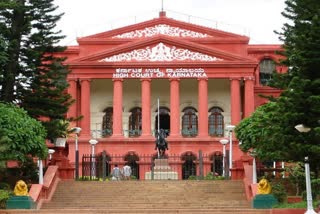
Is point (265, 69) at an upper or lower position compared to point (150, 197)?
upper

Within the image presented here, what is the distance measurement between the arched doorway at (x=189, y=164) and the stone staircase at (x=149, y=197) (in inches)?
616

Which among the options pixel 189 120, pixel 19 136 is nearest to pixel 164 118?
pixel 189 120

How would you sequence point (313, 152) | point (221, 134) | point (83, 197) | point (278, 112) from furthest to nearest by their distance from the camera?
1. point (221, 134)
2. point (83, 197)
3. point (278, 112)
4. point (313, 152)

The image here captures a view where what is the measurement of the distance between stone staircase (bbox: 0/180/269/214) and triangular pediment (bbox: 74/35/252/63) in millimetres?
19030

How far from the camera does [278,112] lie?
2130 cm

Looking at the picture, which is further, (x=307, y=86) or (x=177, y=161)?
(x=177, y=161)

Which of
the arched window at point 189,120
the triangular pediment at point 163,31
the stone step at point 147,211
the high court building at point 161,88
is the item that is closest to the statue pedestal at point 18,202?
the stone step at point 147,211

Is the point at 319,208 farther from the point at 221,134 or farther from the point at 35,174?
the point at 221,134

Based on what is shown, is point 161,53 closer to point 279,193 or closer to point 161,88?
point 161,88

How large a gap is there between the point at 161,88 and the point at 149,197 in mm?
24970

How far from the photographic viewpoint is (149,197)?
2616 centimetres

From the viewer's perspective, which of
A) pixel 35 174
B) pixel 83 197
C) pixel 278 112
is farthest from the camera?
pixel 35 174

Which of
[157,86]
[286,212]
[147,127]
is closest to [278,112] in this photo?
[286,212]

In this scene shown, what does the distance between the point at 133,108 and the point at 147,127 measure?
4.38 metres
